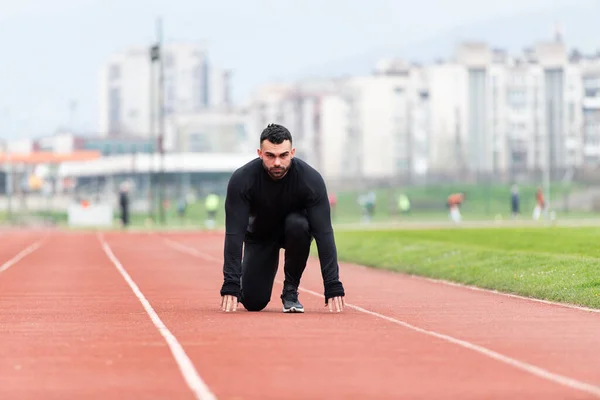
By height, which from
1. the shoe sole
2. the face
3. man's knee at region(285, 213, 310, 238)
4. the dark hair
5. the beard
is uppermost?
the dark hair

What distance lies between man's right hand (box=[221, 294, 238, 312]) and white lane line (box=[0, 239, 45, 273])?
1513 centimetres

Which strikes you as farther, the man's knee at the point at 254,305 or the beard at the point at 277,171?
the man's knee at the point at 254,305

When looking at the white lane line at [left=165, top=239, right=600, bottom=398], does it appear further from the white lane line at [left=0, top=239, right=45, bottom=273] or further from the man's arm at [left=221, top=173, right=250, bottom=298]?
the white lane line at [left=0, top=239, right=45, bottom=273]

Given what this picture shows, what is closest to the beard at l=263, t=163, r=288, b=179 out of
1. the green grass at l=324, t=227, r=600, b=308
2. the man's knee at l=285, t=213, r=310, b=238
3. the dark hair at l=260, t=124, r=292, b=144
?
the dark hair at l=260, t=124, r=292, b=144

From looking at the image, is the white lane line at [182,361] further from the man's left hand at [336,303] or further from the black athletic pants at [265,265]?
the man's left hand at [336,303]

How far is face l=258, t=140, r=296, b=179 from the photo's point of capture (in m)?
17.1

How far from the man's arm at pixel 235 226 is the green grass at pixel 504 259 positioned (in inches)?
192

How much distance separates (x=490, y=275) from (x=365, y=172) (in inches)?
6649

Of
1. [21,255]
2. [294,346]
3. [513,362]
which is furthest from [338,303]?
[21,255]

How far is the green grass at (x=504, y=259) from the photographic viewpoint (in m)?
22.9

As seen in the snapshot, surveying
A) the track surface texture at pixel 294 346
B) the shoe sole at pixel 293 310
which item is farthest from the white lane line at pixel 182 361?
the shoe sole at pixel 293 310

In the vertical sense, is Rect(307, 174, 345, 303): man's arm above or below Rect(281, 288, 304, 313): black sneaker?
above

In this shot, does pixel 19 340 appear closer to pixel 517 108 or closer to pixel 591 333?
pixel 591 333

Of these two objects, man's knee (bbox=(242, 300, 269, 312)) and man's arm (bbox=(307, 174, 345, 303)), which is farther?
man's knee (bbox=(242, 300, 269, 312))
